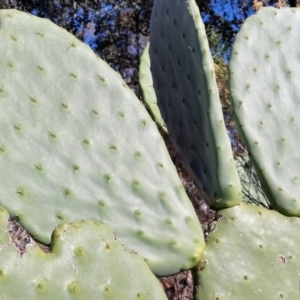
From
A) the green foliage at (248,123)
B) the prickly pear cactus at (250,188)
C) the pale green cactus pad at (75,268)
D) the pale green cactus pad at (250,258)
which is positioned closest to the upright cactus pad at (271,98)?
the green foliage at (248,123)

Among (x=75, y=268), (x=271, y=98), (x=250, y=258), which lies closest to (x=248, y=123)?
(x=271, y=98)

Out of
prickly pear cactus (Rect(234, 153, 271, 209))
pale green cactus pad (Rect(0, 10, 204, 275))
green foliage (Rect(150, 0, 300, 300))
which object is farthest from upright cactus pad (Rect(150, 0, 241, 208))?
prickly pear cactus (Rect(234, 153, 271, 209))

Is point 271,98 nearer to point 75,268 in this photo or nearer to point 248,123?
point 248,123

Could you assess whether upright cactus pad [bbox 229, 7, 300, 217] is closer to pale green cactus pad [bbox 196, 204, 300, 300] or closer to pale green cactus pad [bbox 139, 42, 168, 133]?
pale green cactus pad [bbox 196, 204, 300, 300]

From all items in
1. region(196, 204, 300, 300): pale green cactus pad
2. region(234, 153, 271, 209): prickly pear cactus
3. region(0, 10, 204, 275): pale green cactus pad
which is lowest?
region(234, 153, 271, 209): prickly pear cactus

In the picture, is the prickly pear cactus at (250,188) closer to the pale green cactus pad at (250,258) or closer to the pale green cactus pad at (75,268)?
the pale green cactus pad at (250,258)

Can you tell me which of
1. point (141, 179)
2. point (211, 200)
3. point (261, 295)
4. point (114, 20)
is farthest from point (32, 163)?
point (114, 20)
